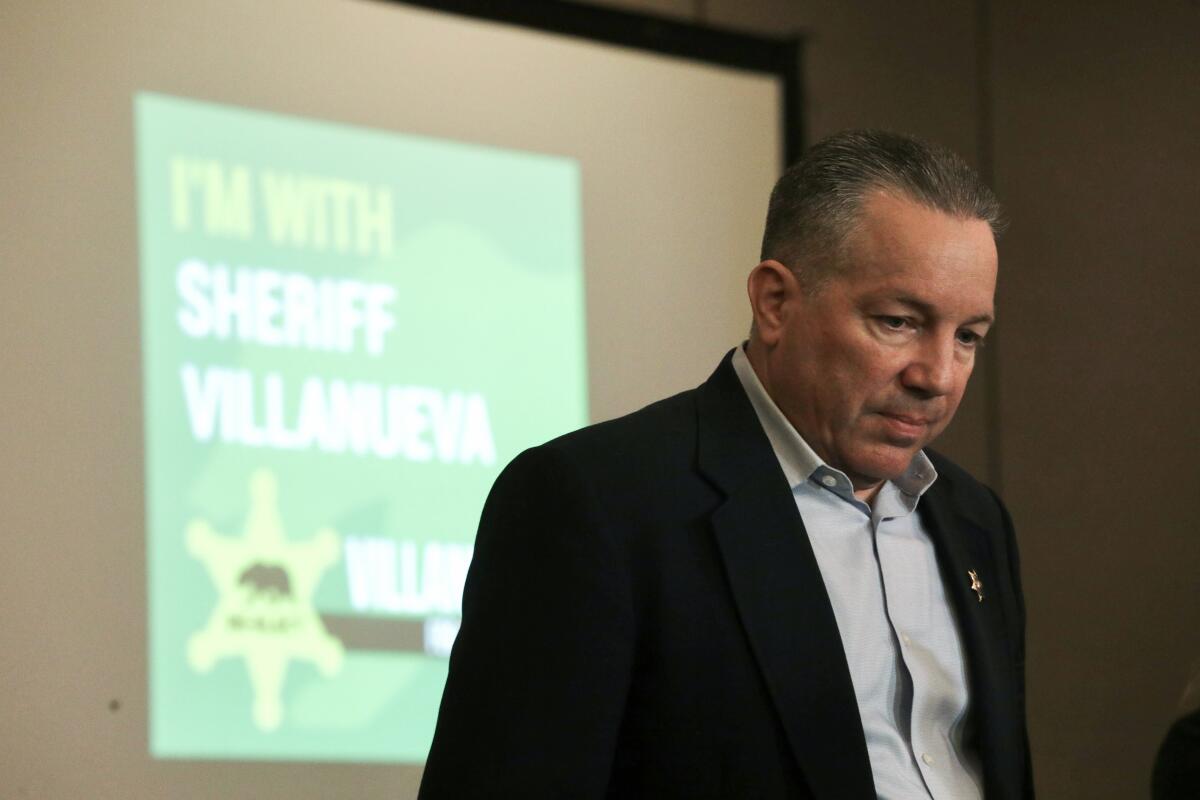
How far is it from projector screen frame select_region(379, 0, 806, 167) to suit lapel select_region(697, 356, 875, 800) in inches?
86.9

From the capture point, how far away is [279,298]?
11.7 ft

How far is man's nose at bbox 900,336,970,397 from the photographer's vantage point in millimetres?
2035

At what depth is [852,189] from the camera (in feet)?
6.87

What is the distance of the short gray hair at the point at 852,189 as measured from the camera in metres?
2.08

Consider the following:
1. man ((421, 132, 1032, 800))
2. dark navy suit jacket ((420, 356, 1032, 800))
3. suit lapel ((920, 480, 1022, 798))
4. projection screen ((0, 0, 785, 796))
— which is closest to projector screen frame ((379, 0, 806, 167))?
projection screen ((0, 0, 785, 796))

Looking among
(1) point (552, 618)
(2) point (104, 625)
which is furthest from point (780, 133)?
(1) point (552, 618)

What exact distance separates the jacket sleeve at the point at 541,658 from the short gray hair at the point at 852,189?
434 millimetres

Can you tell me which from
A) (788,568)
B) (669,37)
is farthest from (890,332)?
(669,37)

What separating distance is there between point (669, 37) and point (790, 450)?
7.95 ft

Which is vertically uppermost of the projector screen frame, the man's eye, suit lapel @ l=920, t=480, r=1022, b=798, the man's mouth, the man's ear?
the projector screen frame

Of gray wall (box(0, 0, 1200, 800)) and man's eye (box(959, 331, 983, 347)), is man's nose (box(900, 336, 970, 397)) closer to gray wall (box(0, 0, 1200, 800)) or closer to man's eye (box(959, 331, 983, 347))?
man's eye (box(959, 331, 983, 347))

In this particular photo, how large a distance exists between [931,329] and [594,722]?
636 millimetres

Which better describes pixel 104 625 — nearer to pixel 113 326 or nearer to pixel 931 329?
pixel 113 326

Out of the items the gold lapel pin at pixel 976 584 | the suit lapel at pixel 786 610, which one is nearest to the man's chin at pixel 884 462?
the suit lapel at pixel 786 610
